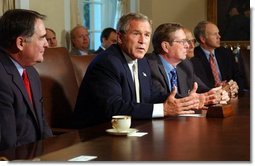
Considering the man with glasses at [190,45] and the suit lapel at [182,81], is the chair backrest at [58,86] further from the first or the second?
the man with glasses at [190,45]

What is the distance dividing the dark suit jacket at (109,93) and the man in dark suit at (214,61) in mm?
1399

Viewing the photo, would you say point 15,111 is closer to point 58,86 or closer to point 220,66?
point 58,86

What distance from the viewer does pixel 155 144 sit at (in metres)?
1.57

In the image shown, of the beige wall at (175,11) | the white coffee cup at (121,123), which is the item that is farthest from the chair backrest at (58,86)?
the beige wall at (175,11)

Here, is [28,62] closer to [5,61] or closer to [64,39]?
[5,61]

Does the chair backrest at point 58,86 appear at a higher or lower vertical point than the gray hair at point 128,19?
lower

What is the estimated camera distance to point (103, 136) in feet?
5.70

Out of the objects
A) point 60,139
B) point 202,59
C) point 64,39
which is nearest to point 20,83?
point 60,139

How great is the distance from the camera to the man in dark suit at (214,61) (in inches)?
151

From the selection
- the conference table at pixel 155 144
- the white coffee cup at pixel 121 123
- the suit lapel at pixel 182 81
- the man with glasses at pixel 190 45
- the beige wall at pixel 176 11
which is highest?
the beige wall at pixel 176 11

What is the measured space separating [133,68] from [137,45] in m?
0.11

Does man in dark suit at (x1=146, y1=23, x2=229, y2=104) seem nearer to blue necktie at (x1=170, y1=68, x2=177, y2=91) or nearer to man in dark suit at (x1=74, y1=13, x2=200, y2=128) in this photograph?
blue necktie at (x1=170, y1=68, x2=177, y2=91)

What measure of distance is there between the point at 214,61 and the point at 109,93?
1890 mm

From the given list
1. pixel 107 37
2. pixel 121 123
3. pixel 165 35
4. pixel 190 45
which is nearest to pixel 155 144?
pixel 121 123
